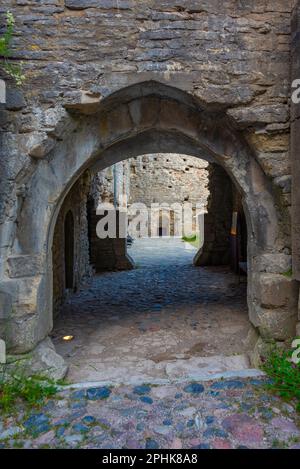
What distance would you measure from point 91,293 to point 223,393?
12.3 ft

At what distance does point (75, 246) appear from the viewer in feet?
19.5

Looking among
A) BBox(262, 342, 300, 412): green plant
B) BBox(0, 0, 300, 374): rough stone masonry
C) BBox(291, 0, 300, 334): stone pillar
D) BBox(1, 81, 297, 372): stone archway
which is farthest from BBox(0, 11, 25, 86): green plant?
BBox(262, 342, 300, 412): green plant

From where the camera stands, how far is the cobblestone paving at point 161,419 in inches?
71.7

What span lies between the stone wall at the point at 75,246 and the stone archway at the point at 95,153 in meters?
1.85

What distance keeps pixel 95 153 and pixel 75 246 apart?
3.44 meters

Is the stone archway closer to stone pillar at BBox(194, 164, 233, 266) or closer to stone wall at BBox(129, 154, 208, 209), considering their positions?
stone pillar at BBox(194, 164, 233, 266)

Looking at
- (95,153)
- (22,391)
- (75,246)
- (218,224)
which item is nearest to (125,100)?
(95,153)

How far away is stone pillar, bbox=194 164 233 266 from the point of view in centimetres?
850

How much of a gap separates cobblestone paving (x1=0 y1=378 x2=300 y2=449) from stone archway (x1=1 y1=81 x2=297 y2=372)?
1.98 feet

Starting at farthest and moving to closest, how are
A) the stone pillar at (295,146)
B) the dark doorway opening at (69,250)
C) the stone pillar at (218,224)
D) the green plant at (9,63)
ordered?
the stone pillar at (218,224)
the dark doorway opening at (69,250)
the stone pillar at (295,146)
the green plant at (9,63)

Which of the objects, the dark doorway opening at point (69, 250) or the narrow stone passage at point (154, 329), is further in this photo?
the dark doorway opening at point (69, 250)

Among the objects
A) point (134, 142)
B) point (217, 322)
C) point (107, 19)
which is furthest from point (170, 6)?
point (217, 322)

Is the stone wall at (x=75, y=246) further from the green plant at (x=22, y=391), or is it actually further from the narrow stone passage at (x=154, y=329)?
the green plant at (x=22, y=391)

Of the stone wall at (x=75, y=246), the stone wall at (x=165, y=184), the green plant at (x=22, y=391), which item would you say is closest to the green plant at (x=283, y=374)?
the green plant at (x=22, y=391)
